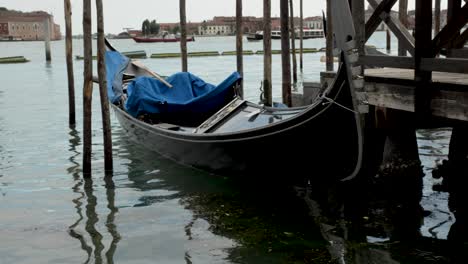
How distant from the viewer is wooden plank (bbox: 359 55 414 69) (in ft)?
16.5

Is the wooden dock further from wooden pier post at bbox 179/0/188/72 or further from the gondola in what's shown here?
wooden pier post at bbox 179/0/188/72

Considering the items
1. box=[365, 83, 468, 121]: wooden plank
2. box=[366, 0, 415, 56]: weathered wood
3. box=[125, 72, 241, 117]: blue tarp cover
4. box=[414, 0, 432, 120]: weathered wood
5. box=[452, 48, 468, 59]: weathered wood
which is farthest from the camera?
box=[125, 72, 241, 117]: blue tarp cover

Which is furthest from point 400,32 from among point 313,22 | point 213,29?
point 213,29

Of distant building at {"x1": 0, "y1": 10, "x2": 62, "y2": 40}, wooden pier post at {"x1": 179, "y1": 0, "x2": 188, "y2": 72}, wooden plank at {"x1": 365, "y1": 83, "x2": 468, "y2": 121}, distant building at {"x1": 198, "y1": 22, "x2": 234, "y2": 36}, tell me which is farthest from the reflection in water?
distant building at {"x1": 198, "y1": 22, "x2": 234, "y2": 36}

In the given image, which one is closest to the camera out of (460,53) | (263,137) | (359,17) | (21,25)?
(359,17)

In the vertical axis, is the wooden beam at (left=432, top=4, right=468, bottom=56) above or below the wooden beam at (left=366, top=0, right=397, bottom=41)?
below

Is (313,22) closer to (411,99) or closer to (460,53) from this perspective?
(460,53)

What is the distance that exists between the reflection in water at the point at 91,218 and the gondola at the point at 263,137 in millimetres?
1030

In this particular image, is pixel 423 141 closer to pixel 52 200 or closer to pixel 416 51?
pixel 416 51

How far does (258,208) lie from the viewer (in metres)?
6.16

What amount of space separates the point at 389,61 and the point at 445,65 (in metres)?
0.68

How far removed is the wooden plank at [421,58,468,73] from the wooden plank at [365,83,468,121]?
0.70ft

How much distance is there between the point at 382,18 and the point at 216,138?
2.13m

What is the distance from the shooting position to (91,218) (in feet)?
20.0
